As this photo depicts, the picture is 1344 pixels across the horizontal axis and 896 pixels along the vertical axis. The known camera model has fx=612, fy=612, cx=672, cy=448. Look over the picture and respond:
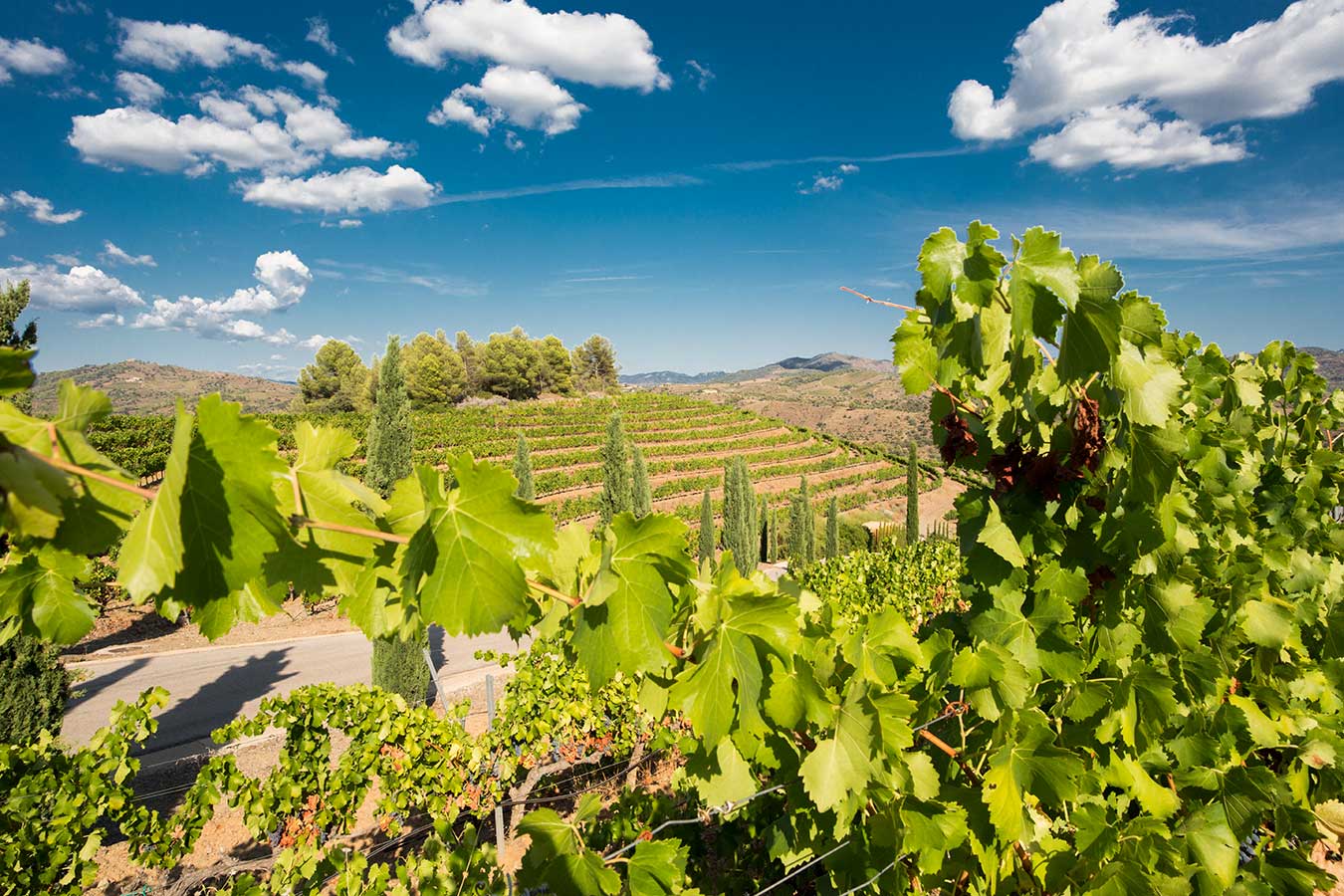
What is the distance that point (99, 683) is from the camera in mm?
12609

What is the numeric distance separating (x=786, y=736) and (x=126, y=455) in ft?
82.0

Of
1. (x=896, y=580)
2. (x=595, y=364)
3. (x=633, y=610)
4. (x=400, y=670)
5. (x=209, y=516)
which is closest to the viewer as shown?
(x=209, y=516)

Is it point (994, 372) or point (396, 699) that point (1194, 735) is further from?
point (396, 699)

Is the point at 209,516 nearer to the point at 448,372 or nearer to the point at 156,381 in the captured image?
the point at 448,372

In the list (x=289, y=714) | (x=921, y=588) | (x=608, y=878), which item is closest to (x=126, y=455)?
(x=289, y=714)

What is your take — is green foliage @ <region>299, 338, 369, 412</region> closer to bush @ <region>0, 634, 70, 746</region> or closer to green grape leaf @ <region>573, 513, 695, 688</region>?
bush @ <region>0, 634, 70, 746</region>

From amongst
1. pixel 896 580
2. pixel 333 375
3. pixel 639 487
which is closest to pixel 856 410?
pixel 333 375

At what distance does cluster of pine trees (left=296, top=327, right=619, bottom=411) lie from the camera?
165 feet

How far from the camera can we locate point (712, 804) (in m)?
1.39

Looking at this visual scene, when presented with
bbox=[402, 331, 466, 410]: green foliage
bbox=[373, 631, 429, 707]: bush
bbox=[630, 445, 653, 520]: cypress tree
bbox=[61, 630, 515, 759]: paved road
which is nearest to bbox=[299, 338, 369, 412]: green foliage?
bbox=[402, 331, 466, 410]: green foliage

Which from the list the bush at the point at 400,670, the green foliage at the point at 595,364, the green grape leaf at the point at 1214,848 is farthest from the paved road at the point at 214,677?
the green foliage at the point at 595,364

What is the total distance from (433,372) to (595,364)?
83.0 ft

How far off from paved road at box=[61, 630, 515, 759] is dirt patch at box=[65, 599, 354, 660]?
71 cm

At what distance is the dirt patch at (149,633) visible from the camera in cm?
1496
